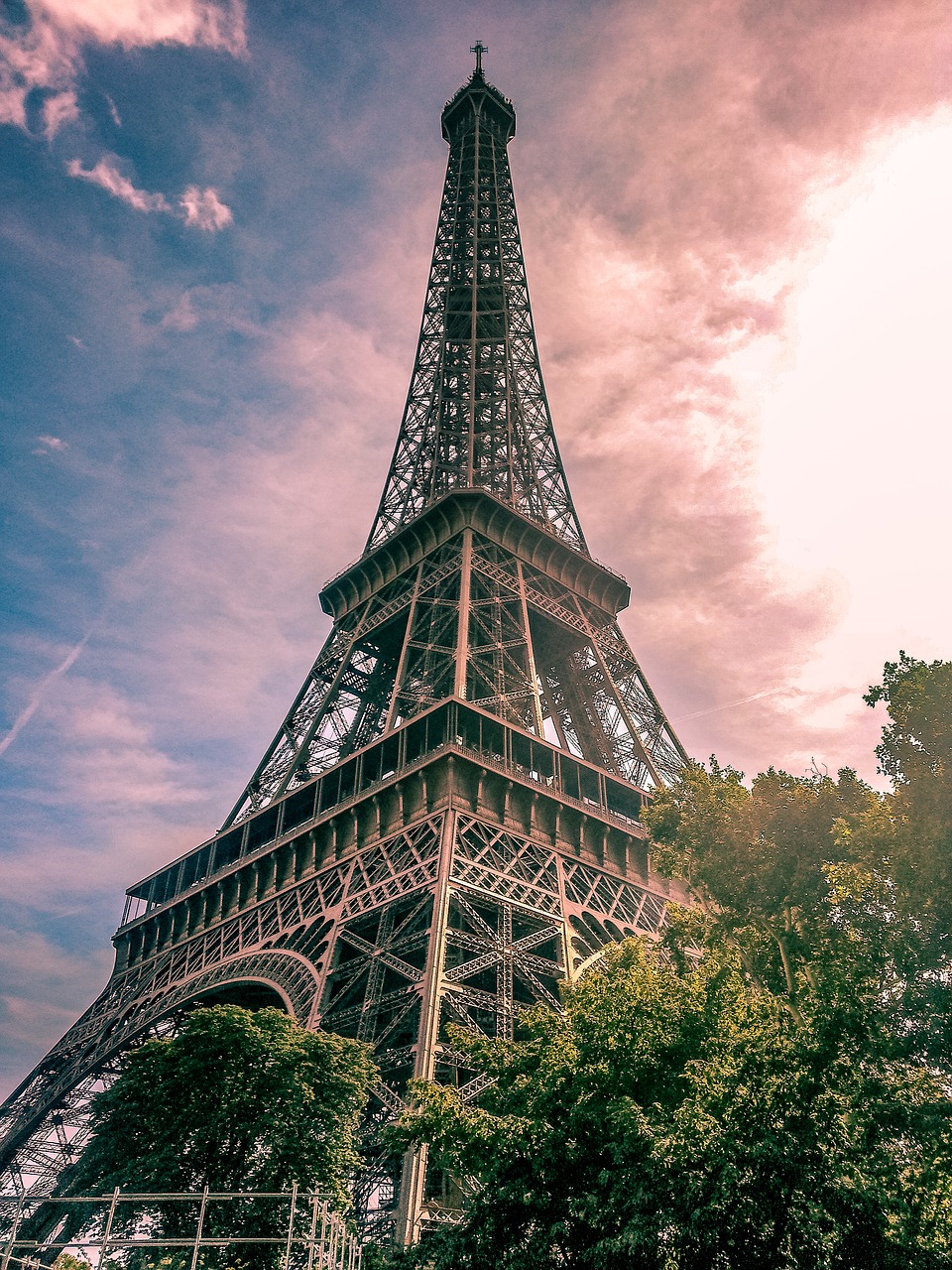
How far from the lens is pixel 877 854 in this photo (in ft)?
50.0

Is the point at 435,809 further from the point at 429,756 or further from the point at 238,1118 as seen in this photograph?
the point at 238,1118

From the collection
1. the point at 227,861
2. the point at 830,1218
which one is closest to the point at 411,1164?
the point at 830,1218

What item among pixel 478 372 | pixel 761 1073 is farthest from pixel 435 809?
pixel 478 372

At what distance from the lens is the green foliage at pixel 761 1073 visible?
1295 centimetres

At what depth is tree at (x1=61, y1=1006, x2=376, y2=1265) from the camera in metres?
20.1

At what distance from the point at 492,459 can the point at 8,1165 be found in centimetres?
3883

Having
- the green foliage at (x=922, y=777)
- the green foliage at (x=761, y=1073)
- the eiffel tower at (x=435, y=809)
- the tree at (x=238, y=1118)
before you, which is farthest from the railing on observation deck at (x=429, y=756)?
the green foliage at (x=922, y=777)

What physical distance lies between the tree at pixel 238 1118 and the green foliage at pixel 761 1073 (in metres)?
3.96

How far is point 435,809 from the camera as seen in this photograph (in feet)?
97.1

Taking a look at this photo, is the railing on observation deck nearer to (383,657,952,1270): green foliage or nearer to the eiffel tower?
the eiffel tower

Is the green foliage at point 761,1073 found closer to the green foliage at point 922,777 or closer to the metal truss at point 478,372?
the green foliage at point 922,777

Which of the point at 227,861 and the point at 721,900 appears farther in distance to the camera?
the point at 227,861

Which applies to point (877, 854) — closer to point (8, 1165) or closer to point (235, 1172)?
point (235, 1172)

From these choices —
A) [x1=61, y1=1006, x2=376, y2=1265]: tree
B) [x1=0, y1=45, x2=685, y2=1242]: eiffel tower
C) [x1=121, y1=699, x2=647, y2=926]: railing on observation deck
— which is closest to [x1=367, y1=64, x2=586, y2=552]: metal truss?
[x1=0, y1=45, x2=685, y2=1242]: eiffel tower
